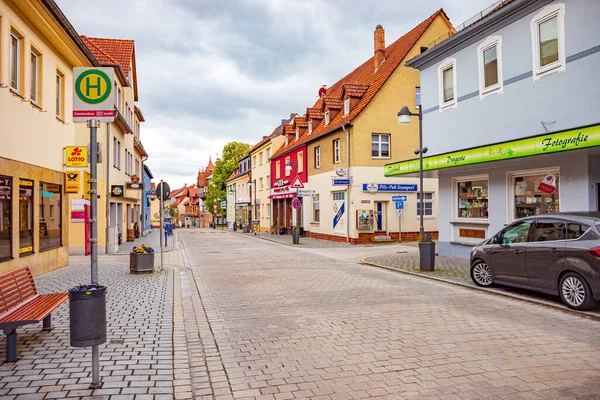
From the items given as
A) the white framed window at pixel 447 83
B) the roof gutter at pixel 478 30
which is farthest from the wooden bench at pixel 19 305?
the white framed window at pixel 447 83

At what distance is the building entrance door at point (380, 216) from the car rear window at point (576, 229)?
1741 centimetres

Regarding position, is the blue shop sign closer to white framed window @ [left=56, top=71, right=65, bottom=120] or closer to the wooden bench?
white framed window @ [left=56, top=71, right=65, bottom=120]

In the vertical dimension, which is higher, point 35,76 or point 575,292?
point 35,76

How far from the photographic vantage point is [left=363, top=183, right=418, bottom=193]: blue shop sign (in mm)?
25328

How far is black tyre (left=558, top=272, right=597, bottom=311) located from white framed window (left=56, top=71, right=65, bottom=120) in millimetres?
13554

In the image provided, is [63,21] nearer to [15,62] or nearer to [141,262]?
[15,62]

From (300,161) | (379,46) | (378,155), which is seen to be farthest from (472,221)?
(300,161)

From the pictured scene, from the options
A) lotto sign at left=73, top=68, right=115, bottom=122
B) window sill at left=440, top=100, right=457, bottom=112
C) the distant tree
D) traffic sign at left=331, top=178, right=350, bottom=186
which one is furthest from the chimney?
the distant tree

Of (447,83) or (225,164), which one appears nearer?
(447,83)

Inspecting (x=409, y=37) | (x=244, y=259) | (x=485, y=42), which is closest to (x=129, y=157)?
(x=244, y=259)

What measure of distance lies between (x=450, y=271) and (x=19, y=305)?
10.6m

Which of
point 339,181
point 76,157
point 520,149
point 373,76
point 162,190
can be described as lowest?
point 162,190

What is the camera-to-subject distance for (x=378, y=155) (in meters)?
26.1

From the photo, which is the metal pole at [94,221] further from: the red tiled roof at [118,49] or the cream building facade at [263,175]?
the cream building facade at [263,175]
